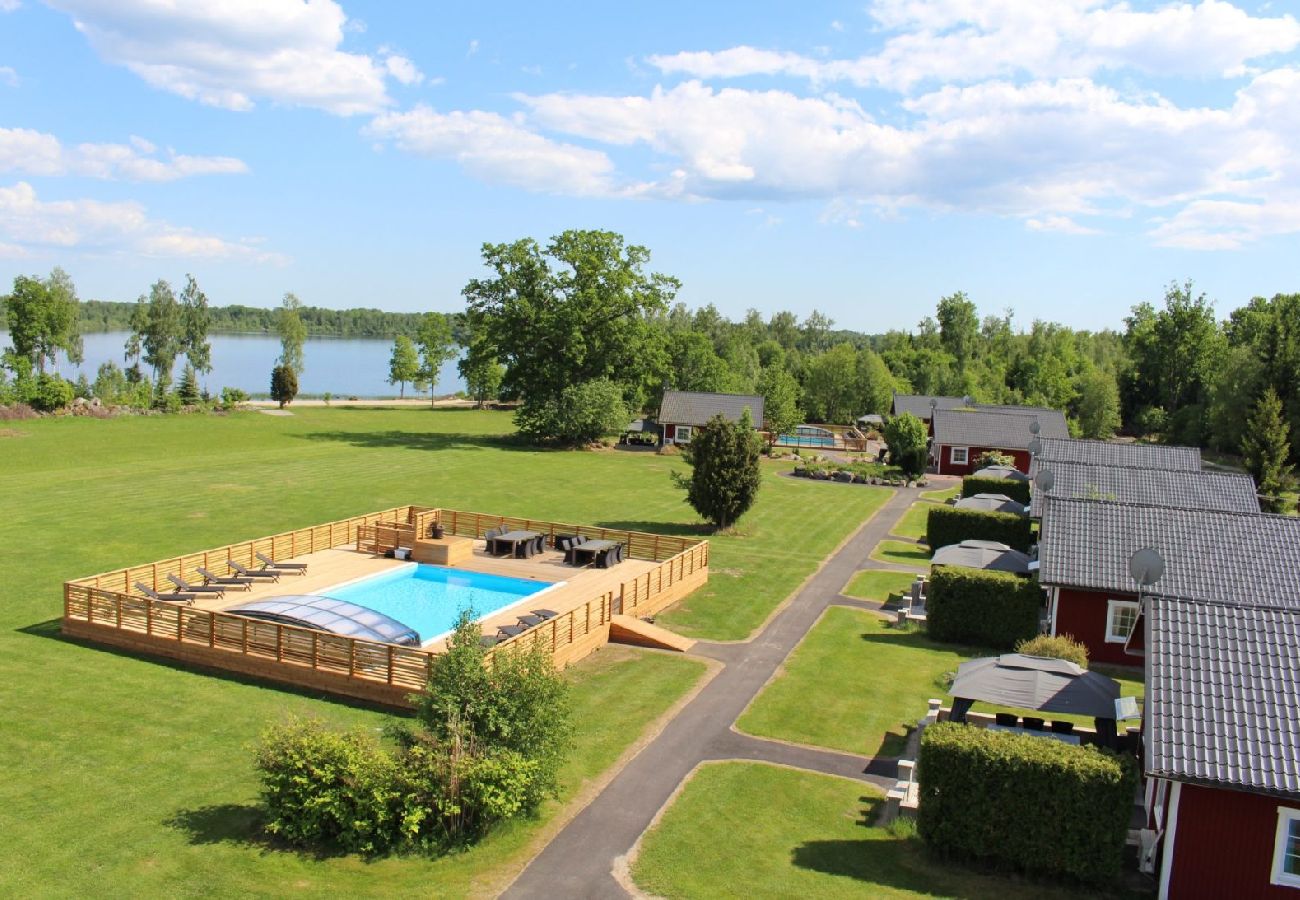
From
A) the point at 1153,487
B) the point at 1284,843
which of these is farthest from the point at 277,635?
the point at 1153,487

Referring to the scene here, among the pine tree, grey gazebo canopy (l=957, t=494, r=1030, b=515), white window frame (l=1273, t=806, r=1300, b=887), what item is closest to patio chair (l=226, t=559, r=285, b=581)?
white window frame (l=1273, t=806, r=1300, b=887)

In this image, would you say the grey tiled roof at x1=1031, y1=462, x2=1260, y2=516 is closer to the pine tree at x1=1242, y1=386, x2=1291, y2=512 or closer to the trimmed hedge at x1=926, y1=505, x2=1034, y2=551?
the trimmed hedge at x1=926, y1=505, x2=1034, y2=551

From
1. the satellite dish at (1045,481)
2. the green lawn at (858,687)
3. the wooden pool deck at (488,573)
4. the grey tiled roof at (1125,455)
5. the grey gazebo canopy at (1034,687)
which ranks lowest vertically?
the green lawn at (858,687)

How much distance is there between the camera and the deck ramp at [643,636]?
2448cm

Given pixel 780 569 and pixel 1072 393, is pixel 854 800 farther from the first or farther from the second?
pixel 1072 393

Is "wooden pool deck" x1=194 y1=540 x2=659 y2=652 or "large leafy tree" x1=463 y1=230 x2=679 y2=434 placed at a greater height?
"large leafy tree" x1=463 y1=230 x2=679 y2=434

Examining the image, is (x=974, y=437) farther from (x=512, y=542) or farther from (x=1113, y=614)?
(x=512, y=542)

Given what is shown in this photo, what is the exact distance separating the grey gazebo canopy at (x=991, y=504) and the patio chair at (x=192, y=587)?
26906mm

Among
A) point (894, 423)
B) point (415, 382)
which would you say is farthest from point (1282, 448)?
point (415, 382)

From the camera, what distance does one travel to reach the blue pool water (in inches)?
1031

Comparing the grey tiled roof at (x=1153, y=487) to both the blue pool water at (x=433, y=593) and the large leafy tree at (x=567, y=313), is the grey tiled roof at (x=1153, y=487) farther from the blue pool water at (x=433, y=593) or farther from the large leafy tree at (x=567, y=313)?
the large leafy tree at (x=567, y=313)

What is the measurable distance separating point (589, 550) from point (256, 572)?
1028 cm

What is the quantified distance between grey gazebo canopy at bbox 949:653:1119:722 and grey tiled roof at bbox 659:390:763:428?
167 feet

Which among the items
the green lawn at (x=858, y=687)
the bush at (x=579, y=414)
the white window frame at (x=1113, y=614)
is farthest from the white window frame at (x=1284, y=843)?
the bush at (x=579, y=414)
